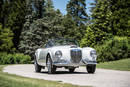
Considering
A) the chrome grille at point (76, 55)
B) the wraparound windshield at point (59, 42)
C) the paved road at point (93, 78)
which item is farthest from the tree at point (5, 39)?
the paved road at point (93, 78)

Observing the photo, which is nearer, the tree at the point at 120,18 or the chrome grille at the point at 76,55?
the chrome grille at the point at 76,55

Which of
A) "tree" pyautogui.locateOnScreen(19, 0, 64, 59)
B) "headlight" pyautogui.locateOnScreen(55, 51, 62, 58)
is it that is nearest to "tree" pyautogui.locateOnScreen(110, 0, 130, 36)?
"tree" pyautogui.locateOnScreen(19, 0, 64, 59)

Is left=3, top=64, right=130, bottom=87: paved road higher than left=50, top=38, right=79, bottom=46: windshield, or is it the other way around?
left=50, top=38, right=79, bottom=46: windshield

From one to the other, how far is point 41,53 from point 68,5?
56.9 m

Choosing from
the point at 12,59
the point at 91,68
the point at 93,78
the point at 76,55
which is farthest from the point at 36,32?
the point at 93,78

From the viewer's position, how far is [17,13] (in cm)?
6475

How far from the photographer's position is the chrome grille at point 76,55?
1450cm

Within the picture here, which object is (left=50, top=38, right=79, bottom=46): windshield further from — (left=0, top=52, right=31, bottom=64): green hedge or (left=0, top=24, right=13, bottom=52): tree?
(left=0, top=24, right=13, bottom=52): tree

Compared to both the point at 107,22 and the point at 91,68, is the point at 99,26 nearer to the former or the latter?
the point at 107,22

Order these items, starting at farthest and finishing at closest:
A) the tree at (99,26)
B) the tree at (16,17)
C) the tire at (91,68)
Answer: the tree at (16,17) → the tree at (99,26) → the tire at (91,68)

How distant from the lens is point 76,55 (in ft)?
47.9

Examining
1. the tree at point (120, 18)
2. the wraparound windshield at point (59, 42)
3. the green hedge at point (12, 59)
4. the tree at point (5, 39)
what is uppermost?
the tree at point (120, 18)

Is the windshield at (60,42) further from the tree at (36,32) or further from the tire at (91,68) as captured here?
the tree at (36,32)

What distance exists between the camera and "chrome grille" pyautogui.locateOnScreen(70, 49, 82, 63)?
14500 mm
